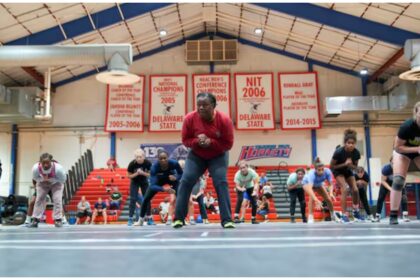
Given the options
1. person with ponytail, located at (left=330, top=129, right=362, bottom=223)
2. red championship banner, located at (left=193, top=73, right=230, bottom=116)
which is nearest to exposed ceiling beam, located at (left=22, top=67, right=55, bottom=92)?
red championship banner, located at (left=193, top=73, right=230, bottom=116)

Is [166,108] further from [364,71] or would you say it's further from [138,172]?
[138,172]

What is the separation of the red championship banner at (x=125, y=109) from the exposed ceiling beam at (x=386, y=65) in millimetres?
11050

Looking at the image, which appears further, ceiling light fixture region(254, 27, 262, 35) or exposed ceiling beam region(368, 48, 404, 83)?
ceiling light fixture region(254, 27, 262, 35)

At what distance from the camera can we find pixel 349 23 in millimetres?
14539

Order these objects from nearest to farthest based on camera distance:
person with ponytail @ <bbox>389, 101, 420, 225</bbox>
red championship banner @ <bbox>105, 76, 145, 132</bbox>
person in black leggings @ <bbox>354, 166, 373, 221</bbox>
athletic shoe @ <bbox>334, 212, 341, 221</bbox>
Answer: person with ponytail @ <bbox>389, 101, 420, 225</bbox> < athletic shoe @ <bbox>334, 212, 341, 221</bbox> < person in black leggings @ <bbox>354, 166, 373, 221</bbox> < red championship banner @ <bbox>105, 76, 145, 132</bbox>

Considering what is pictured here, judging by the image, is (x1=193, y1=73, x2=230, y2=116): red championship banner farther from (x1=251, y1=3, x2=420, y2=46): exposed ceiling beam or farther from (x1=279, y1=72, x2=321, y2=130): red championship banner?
(x1=251, y1=3, x2=420, y2=46): exposed ceiling beam

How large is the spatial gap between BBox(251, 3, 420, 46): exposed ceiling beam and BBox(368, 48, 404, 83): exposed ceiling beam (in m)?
1.61

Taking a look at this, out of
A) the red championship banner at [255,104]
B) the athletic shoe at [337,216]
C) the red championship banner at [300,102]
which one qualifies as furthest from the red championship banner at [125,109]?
the athletic shoe at [337,216]

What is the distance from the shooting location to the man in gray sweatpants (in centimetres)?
716

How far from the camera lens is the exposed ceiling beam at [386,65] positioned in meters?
16.5

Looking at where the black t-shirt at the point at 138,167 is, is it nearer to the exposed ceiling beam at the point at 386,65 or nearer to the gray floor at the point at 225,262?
the gray floor at the point at 225,262

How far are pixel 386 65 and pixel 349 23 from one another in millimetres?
4729

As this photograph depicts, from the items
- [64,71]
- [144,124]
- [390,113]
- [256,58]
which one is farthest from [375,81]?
[64,71]

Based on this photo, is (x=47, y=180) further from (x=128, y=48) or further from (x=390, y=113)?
(x=390, y=113)
